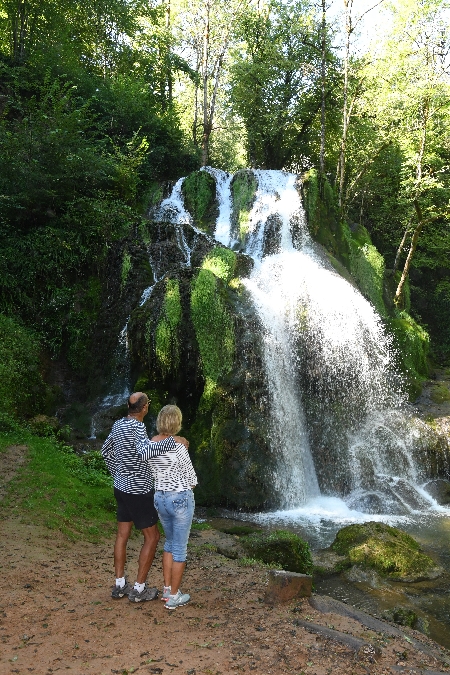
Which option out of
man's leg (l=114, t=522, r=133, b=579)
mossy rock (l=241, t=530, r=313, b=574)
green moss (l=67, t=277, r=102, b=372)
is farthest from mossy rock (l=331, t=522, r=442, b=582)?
green moss (l=67, t=277, r=102, b=372)

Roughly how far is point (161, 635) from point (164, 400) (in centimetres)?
770

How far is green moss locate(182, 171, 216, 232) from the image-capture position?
728 inches

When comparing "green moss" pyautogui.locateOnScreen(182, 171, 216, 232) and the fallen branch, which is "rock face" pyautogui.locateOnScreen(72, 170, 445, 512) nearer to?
"green moss" pyautogui.locateOnScreen(182, 171, 216, 232)

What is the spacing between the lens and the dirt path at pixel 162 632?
3473mm

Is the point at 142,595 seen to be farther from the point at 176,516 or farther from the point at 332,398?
the point at 332,398

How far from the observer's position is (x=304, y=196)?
18.3 metres

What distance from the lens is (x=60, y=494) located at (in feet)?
24.2

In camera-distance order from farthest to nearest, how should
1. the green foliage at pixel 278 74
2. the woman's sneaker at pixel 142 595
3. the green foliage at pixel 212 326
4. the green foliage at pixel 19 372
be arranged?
the green foliage at pixel 278 74, the green foliage at pixel 212 326, the green foliage at pixel 19 372, the woman's sneaker at pixel 142 595

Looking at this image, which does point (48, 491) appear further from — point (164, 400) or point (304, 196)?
point (304, 196)

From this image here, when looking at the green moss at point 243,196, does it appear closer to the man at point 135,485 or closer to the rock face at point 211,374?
the rock face at point 211,374

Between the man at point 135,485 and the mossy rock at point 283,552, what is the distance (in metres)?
2.44

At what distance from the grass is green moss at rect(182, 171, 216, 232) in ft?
37.7

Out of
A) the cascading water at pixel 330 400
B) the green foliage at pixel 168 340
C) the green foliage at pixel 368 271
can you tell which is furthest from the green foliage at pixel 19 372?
the green foliage at pixel 368 271

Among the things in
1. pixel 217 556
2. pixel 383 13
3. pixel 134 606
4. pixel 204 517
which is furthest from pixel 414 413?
pixel 383 13
